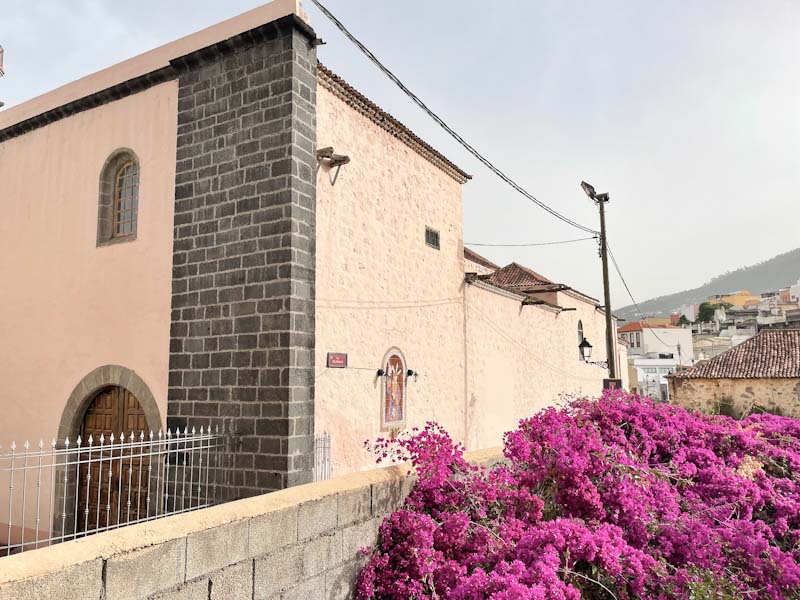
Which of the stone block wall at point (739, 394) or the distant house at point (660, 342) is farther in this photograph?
the distant house at point (660, 342)

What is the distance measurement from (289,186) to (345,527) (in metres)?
3.89

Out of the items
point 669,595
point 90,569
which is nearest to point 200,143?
point 90,569

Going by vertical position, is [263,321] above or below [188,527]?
above

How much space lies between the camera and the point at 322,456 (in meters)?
7.62

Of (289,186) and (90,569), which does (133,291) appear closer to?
(289,186)

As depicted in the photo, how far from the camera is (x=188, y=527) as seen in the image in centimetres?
312

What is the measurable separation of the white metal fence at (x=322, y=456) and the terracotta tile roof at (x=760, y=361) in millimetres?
21702

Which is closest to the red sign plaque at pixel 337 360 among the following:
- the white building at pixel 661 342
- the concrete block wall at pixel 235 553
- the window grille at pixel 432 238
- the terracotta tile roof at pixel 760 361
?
the concrete block wall at pixel 235 553

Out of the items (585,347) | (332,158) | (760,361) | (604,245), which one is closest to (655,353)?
(760,361)

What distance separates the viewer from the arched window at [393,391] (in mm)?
9258

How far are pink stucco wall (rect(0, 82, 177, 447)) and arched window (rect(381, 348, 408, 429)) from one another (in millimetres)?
3410

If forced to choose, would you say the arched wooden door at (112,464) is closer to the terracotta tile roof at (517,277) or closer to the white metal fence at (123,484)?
the white metal fence at (123,484)

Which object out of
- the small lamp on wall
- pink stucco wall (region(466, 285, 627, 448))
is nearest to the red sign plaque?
pink stucco wall (region(466, 285, 627, 448))

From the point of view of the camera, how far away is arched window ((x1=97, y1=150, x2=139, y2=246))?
8.06 meters
